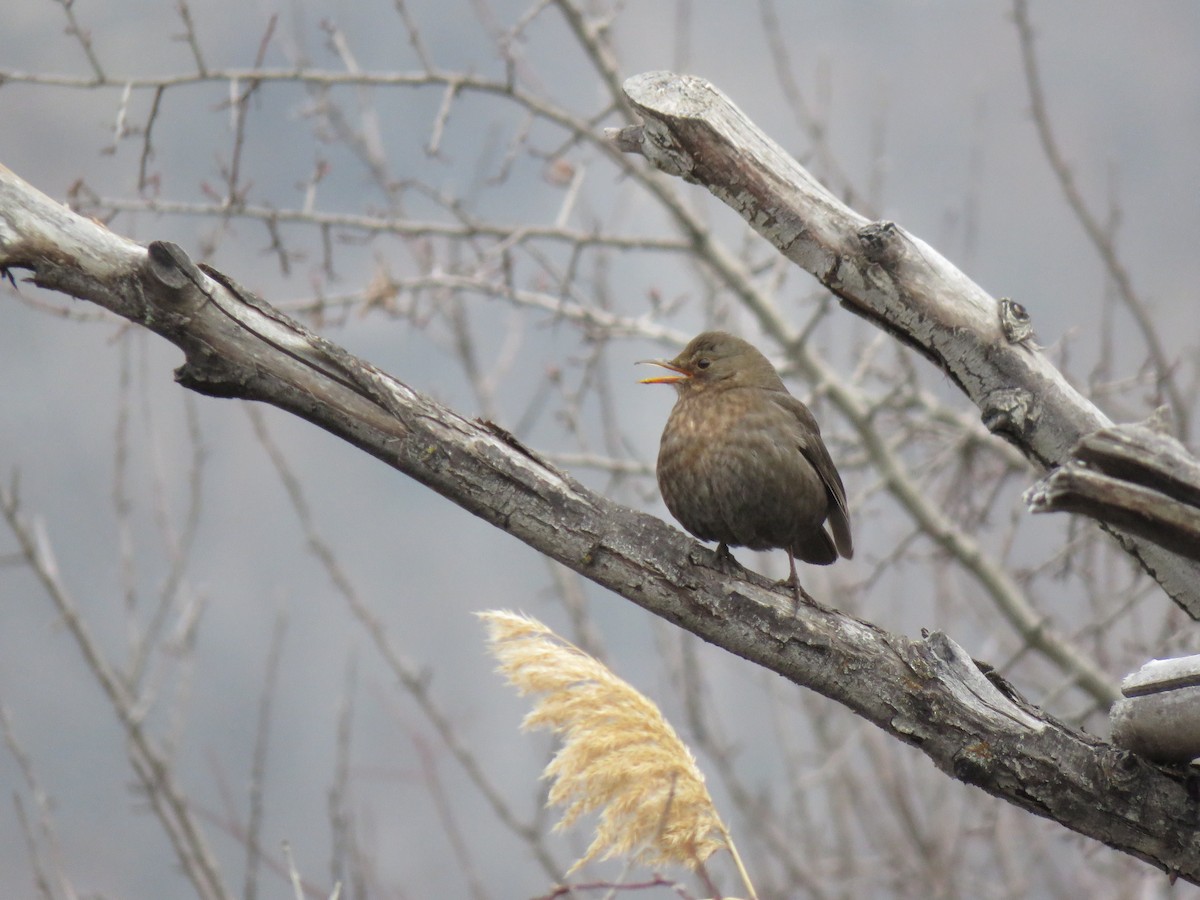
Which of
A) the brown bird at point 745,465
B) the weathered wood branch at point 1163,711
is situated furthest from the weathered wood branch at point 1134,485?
the brown bird at point 745,465

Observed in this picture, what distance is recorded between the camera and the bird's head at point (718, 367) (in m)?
4.07

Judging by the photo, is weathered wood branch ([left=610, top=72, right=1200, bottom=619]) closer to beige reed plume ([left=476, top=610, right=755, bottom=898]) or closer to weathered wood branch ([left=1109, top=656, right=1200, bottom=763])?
weathered wood branch ([left=1109, top=656, right=1200, bottom=763])

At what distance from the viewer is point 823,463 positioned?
3.91 metres

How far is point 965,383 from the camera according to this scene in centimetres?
315

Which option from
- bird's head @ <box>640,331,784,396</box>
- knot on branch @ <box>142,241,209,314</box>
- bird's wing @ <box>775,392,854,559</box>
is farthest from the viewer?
bird's head @ <box>640,331,784,396</box>

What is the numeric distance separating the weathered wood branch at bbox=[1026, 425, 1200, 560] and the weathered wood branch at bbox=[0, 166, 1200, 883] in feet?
2.49

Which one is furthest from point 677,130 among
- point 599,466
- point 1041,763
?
point 599,466

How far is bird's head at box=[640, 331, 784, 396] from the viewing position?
13.4ft

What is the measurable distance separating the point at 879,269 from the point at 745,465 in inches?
33.7

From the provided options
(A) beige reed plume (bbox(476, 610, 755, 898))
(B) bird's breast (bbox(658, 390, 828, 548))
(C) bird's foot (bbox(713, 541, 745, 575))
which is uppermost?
(B) bird's breast (bbox(658, 390, 828, 548))

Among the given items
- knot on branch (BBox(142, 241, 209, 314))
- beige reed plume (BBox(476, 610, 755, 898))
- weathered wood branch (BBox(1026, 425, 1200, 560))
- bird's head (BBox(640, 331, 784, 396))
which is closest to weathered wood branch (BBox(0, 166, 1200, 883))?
knot on branch (BBox(142, 241, 209, 314))

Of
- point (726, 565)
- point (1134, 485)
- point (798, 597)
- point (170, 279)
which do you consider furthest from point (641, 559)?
point (170, 279)

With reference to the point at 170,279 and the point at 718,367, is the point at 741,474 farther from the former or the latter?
the point at 170,279

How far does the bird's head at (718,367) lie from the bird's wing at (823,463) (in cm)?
13
